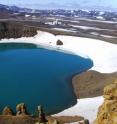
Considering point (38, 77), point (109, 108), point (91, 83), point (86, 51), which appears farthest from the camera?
point (86, 51)

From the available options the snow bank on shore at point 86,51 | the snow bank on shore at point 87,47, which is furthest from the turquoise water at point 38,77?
the snow bank on shore at point 87,47

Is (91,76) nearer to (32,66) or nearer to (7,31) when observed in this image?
(32,66)

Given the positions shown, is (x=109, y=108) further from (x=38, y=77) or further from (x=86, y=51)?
(x=86, y=51)

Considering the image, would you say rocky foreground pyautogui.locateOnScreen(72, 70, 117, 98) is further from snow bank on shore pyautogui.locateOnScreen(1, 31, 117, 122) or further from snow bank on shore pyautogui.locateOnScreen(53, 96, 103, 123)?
snow bank on shore pyautogui.locateOnScreen(1, 31, 117, 122)

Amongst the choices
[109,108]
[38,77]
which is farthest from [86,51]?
[109,108]

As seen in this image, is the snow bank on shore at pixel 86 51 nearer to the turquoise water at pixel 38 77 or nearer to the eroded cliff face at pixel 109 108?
the turquoise water at pixel 38 77

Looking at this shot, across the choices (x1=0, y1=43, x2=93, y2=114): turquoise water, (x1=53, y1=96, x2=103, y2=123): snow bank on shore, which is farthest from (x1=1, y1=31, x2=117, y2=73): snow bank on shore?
(x1=53, y1=96, x2=103, y2=123): snow bank on shore
